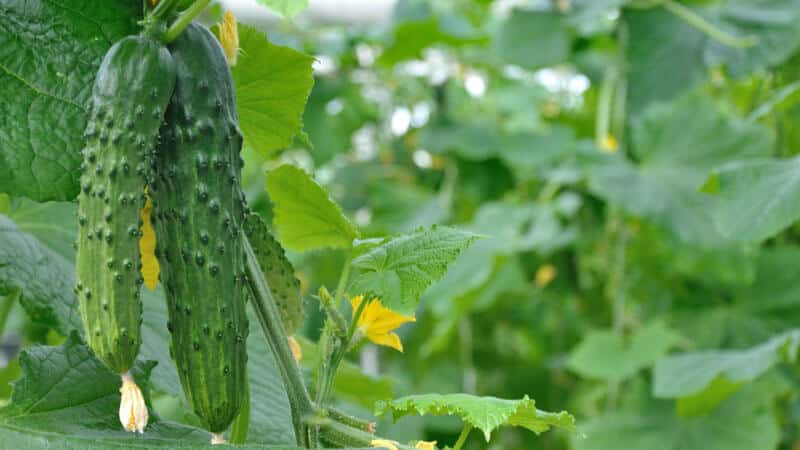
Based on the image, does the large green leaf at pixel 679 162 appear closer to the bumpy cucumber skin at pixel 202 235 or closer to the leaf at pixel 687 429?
the leaf at pixel 687 429

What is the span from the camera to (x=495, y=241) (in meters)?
2.21

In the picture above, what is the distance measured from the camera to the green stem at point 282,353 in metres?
0.68

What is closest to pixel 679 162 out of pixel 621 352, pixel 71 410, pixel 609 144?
pixel 609 144

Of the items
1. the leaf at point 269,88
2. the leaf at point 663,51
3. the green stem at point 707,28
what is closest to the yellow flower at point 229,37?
the leaf at point 269,88

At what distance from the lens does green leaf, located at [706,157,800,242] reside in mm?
1252

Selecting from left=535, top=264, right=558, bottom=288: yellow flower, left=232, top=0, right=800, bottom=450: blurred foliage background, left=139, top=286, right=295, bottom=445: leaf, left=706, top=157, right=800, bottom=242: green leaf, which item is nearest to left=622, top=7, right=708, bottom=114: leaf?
left=232, top=0, right=800, bottom=450: blurred foliage background

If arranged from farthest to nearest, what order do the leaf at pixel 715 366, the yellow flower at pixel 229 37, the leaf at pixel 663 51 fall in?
the leaf at pixel 663 51, the leaf at pixel 715 366, the yellow flower at pixel 229 37

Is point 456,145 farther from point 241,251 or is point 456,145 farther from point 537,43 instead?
point 241,251

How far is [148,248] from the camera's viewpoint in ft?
2.36

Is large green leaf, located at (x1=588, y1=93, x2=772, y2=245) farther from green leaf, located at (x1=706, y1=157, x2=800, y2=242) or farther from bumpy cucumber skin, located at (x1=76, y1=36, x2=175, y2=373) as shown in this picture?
bumpy cucumber skin, located at (x1=76, y1=36, x2=175, y2=373)

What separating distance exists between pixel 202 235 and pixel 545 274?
1.96 metres

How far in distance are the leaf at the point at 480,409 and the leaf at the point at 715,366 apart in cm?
79

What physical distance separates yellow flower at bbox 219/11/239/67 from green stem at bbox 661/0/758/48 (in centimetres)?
154

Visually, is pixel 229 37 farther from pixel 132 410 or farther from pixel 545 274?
pixel 545 274
